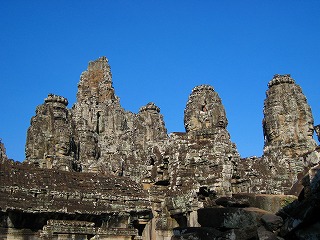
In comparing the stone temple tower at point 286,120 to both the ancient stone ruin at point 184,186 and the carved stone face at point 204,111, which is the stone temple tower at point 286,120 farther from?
the carved stone face at point 204,111

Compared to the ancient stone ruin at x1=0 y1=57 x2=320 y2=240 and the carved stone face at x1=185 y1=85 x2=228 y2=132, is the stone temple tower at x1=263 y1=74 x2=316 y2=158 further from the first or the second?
the carved stone face at x1=185 y1=85 x2=228 y2=132

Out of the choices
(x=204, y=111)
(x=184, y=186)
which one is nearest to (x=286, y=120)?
(x=204, y=111)

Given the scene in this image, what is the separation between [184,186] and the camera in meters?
12.1

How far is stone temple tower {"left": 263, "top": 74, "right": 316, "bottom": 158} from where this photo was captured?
87.2 feet

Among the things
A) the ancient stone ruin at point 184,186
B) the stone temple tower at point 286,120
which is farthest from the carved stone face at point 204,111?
the stone temple tower at point 286,120

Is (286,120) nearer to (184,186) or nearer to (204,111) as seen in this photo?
(204,111)

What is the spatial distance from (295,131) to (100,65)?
3979cm

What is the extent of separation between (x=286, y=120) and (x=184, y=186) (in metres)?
17.1

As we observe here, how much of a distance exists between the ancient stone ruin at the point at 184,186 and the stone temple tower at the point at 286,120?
0.22ft

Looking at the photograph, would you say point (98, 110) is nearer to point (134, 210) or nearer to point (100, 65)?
point (100, 65)

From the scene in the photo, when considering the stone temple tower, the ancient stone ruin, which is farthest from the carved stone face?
the stone temple tower

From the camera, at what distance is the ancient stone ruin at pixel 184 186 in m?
5.77

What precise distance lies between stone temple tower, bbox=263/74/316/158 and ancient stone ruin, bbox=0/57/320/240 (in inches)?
2.6

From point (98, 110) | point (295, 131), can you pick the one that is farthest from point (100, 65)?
point (295, 131)
